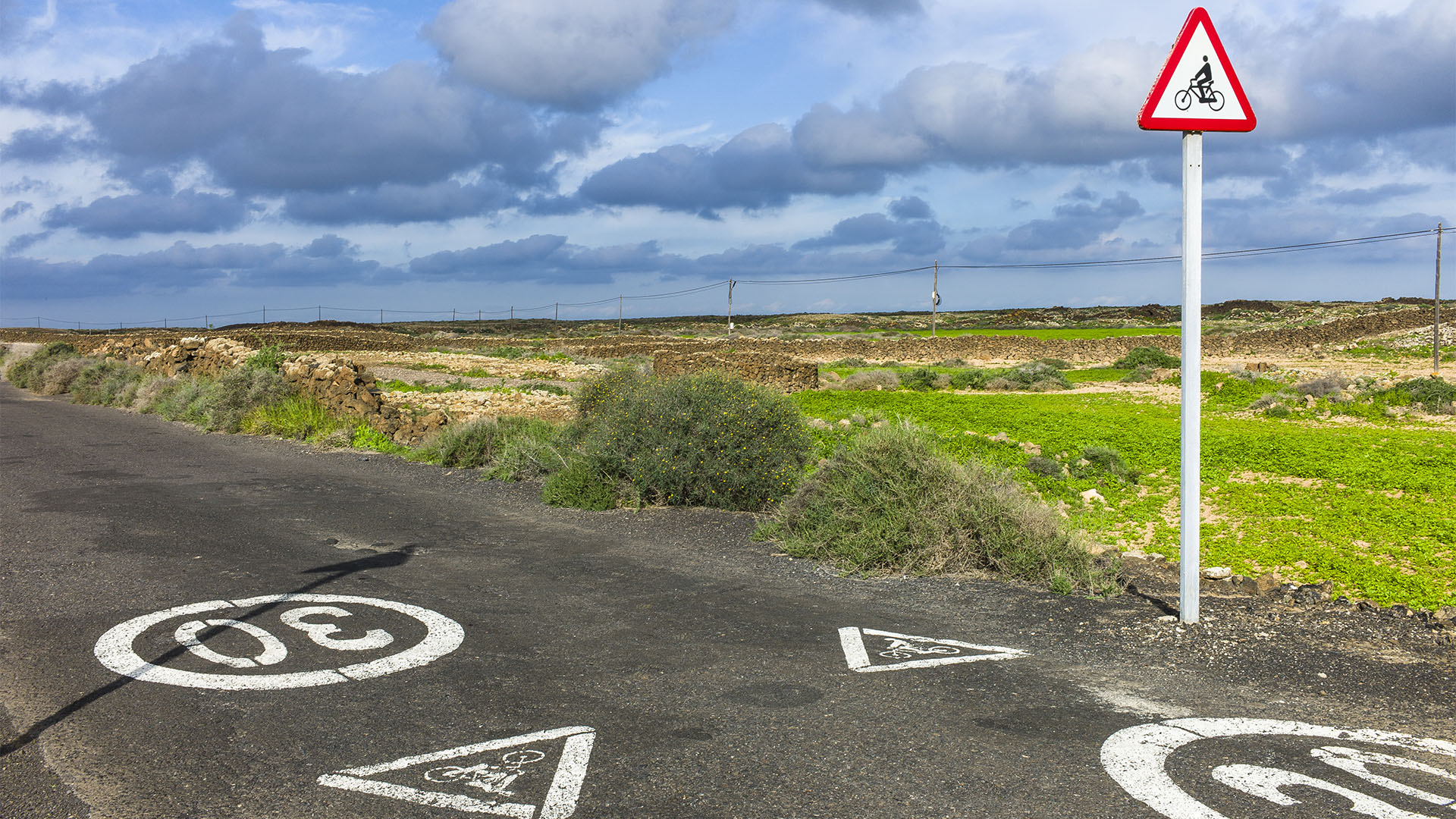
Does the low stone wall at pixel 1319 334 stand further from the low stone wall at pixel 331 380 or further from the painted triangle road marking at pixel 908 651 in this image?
the painted triangle road marking at pixel 908 651

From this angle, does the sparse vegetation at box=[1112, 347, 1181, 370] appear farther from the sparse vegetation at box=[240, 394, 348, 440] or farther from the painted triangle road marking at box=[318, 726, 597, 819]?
the painted triangle road marking at box=[318, 726, 597, 819]

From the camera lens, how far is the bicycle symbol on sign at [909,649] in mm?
5410

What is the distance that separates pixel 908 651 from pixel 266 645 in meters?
3.71

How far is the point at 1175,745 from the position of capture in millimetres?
4133

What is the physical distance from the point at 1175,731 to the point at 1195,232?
2.91m

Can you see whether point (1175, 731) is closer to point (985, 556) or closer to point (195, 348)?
point (985, 556)

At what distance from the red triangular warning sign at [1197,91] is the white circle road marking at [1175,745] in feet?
10.6

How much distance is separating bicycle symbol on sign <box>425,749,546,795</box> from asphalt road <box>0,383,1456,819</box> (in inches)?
0.5

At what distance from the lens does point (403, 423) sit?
53.3 ft

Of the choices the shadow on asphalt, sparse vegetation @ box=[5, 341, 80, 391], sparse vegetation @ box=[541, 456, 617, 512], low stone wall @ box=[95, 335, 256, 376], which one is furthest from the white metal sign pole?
sparse vegetation @ box=[5, 341, 80, 391]

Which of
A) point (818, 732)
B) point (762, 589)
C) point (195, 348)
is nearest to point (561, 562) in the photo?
point (762, 589)

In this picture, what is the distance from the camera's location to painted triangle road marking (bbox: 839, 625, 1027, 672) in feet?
17.3

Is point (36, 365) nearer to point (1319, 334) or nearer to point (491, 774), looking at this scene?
point (491, 774)

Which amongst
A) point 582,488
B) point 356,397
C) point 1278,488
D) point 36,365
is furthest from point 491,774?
point 36,365
